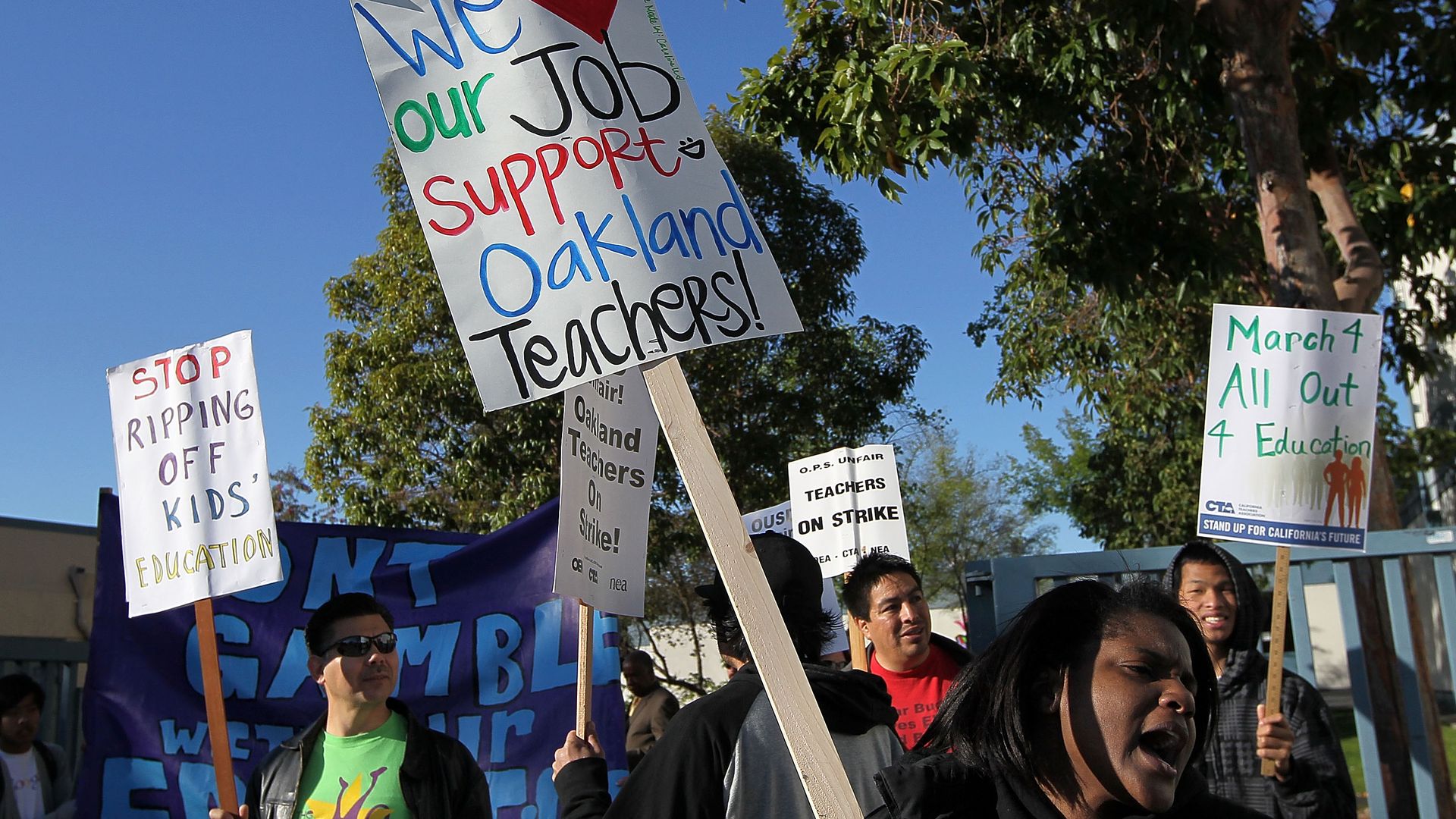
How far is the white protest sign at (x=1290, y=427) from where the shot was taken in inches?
181

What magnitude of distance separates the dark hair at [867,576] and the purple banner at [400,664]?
128 cm

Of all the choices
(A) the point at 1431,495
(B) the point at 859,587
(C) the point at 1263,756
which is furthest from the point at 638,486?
(A) the point at 1431,495

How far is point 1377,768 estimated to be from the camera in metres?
5.07

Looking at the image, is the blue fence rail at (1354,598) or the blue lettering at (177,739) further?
the blue lettering at (177,739)

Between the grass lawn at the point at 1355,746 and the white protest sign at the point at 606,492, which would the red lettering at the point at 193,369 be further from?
the grass lawn at the point at 1355,746

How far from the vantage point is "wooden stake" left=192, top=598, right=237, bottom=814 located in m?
3.63

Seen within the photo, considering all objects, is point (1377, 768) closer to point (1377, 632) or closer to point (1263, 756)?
point (1377, 632)

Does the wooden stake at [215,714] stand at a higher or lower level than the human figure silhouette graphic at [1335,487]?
lower

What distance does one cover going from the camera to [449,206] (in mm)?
2736

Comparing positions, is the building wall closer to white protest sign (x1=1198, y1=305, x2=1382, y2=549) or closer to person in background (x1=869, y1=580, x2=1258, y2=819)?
white protest sign (x1=1198, y1=305, x2=1382, y2=549)

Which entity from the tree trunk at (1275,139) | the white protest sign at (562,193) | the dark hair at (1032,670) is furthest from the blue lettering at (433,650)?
the tree trunk at (1275,139)

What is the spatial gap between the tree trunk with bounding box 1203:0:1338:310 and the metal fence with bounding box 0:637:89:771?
6649mm

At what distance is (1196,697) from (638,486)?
1990mm

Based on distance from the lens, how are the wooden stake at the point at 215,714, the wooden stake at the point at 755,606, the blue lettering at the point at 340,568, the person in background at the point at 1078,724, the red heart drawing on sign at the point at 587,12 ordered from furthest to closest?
the blue lettering at the point at 340,568
the wooden stake at the point at 215,714
the red heart drawing on sign at the point at 587,12
the wooden stake at the point at 755,606
the person in background at the point at 1078,724
